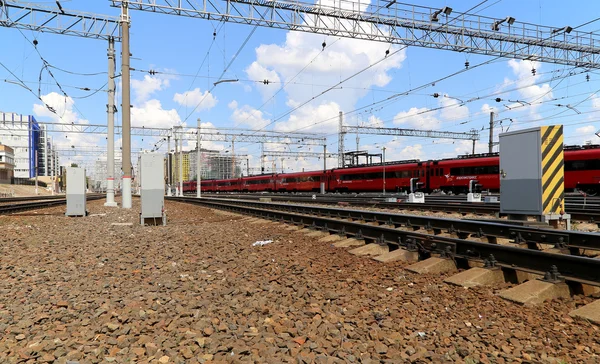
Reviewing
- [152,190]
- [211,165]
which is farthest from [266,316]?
[211,165]

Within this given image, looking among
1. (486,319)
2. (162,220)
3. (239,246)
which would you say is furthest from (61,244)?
(486,319)

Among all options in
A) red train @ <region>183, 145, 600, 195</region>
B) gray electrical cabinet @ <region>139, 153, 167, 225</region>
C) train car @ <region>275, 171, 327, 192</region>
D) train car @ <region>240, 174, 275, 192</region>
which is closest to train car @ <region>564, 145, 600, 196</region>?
red train @ <region>183, 145, 600, 195</region>

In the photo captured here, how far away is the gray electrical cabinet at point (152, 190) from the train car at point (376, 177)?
79.2ft

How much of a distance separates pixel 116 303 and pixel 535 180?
8753 millimetres

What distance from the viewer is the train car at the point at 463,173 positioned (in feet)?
94.1

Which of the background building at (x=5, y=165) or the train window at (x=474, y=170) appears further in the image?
the background building at (x=5, y=165)

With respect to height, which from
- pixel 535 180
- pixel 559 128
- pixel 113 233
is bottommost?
pixel 113 233

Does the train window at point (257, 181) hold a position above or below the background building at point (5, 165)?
below

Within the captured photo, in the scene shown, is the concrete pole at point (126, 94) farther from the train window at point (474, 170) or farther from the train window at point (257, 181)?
the train window at point (257, 181)

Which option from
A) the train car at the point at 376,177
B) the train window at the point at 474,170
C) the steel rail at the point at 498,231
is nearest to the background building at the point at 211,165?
the train car at the point at 376,177

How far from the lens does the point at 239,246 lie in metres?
9.05

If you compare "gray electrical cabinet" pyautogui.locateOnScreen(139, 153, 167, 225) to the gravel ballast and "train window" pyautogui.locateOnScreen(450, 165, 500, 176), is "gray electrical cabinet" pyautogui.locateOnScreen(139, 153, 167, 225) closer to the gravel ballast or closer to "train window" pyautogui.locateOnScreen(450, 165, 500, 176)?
the gravel ballast

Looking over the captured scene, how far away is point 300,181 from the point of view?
5066 cm

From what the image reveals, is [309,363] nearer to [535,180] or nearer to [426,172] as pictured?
[535,180]
